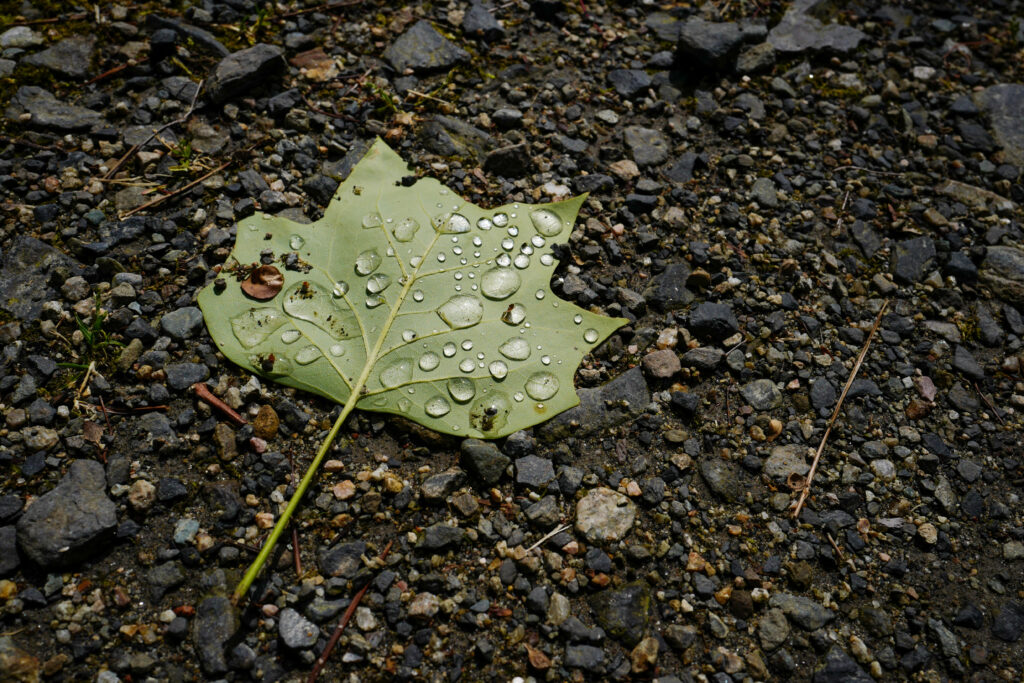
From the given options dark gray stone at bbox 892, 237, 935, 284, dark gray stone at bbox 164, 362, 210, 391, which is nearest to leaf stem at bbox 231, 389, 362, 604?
dark gray stone at bbox 164, 362, 210, 391

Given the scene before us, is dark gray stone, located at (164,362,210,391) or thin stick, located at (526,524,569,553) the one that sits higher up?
dark gray stone, located at (164,362,210,391)

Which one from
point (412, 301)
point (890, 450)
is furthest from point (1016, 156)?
point (412, 301)

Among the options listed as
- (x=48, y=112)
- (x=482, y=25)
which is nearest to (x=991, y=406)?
(x=482, y=25)

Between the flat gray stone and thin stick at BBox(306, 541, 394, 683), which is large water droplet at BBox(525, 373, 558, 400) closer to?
thin stick at BBox(306, 541, 394, 683)

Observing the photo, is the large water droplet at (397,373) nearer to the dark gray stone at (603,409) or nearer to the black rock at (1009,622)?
the dark gray stone at (603,409)

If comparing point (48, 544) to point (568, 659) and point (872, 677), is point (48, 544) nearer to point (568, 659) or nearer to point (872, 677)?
point (568, 659)
